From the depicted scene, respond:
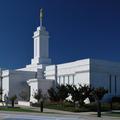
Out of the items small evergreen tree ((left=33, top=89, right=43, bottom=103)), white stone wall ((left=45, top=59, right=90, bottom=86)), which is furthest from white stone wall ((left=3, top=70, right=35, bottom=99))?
small evergreen tree ((left=33, top=89, right=43, bottom=103))

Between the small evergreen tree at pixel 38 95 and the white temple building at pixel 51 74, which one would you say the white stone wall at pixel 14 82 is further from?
the small evergreen tree at pixel 38 95

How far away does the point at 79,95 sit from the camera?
39.5m

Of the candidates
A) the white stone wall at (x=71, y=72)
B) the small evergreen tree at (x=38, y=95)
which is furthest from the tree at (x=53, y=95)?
the white stone wall at (x=71, y=72)

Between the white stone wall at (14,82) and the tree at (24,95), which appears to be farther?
the white stone wall at (14,82)

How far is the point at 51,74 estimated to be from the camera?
57.2 meters

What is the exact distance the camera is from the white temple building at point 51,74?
4894 cm

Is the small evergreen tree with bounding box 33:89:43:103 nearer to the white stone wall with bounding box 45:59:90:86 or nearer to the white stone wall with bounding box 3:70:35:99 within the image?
the white stone wall with bounding box 45:59:90:86

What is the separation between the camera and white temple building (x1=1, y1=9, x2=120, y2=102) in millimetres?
48938

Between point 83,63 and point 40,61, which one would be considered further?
point 40,61

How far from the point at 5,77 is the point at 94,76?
17.0 metres

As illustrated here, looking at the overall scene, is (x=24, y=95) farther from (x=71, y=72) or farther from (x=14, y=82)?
(x=71, y=72)

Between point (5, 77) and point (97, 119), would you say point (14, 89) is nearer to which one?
point (5, 77)

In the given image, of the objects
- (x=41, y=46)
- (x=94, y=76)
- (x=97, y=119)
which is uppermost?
(x=41, y=46)

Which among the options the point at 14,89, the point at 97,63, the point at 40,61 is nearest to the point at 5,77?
the point at 14,89
